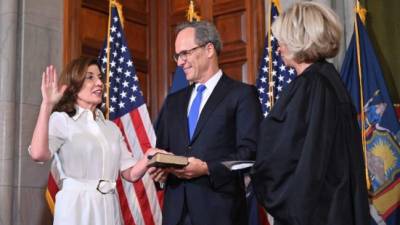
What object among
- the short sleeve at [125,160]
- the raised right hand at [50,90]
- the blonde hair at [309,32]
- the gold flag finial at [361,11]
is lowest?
the short sleeve at [125,160]

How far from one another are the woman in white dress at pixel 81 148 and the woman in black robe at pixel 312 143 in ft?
4.53

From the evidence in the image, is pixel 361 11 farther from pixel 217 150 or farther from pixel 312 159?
pixel 312 159

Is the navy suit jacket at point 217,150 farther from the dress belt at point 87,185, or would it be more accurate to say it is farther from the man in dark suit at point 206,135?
the dress belt at point 87,185

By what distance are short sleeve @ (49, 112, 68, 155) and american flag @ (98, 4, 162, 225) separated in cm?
149

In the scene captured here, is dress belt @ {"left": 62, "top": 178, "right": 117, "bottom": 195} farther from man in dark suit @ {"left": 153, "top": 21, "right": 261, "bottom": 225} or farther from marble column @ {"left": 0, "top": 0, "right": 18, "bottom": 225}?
→ marble column @ {"left": 0, "top": 0, "right": 18, "bottom": 225}

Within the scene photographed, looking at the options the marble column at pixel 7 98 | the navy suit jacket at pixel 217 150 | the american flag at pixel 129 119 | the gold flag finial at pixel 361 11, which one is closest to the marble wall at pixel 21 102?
the marble column at pixel 7 98

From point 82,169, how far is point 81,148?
123 millimetres

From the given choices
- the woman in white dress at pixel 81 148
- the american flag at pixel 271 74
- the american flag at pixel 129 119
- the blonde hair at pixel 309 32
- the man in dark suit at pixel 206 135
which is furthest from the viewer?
the american flag at pixel 129 119

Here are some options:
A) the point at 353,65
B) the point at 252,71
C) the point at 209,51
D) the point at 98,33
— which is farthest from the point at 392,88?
the point at 98,33

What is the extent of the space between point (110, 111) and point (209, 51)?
1982 millimetres

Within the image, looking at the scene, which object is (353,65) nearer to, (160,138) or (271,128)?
(160,138)

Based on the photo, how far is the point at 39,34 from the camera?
5137 millimetres

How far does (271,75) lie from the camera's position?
4977 mm

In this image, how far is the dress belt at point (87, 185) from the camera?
3.65m
